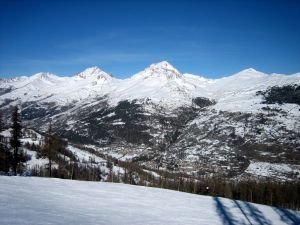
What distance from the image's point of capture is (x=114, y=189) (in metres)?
47.8

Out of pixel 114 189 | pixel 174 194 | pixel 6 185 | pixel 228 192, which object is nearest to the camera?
pixel 6 185

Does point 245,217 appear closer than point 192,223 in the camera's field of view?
No

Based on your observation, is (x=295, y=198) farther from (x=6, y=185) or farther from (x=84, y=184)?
(x=6, y=185)

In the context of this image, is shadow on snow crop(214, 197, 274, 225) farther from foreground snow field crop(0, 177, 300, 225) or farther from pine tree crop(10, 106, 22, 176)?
pine tree crop(10, 106, 22, 176)

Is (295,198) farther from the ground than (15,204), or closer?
closer

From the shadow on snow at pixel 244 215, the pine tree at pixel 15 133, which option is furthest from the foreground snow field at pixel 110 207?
the pine tree at pixel 15 133

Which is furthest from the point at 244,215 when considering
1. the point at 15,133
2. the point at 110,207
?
the point at 15,133

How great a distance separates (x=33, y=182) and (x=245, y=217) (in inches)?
993

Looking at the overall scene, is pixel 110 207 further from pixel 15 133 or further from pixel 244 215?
pixel 15 133

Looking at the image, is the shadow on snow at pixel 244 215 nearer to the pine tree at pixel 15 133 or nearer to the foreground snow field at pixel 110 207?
the foreground snow field at pixel 110 207

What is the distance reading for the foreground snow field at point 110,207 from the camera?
26.1 metres

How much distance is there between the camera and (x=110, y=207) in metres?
34.4

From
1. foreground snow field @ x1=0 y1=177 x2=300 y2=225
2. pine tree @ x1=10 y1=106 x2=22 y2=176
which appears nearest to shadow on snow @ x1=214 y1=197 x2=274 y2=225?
foreground snow field @ x1=0 y1=177 x2=300 y2=225

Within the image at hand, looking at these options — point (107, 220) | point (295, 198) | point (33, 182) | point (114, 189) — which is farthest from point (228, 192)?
point (107, 220)
